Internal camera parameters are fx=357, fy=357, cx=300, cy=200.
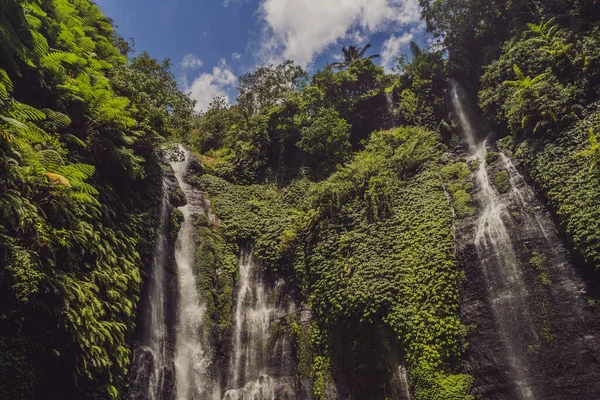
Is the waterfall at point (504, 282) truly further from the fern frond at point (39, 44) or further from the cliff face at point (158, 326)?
the fern frond at point (39, 44)

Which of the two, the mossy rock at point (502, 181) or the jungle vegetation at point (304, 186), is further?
the mossy rock at point (502, 181)

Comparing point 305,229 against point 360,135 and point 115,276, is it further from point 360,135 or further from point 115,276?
point 360,135

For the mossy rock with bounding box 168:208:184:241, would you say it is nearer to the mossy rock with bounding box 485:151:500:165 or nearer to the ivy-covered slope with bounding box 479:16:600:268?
the mossy rock with bounding box 485:151:500:165

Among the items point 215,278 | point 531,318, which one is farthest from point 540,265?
point 215,278

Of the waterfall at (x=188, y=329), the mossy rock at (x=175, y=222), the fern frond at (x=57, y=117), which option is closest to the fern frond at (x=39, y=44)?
the fern frond at (x=57, y=117)

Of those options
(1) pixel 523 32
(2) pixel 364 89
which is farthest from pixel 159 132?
(1) pixel 523 32

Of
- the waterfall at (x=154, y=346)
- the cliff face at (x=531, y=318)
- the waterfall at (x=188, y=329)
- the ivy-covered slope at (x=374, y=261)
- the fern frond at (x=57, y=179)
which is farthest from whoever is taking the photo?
the waterfall at (x=188, y=329)

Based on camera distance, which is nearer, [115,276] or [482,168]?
[115,276]
